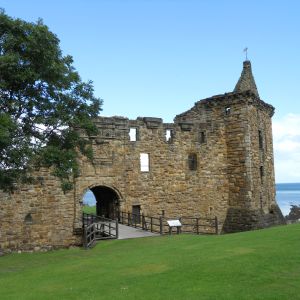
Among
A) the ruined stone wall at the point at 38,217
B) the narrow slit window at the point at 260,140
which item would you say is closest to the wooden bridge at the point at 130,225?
the ruined stone wall at the point at 38,217

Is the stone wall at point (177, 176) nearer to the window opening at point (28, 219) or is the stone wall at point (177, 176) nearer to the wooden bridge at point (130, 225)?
the window opening at point (28, 219)

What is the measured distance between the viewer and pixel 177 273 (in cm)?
1195

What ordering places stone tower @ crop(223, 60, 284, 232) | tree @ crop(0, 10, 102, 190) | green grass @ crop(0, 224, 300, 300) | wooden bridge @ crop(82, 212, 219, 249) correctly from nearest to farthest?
green grass @ crop(0, 224, 300, 300)
tree @ crop(0, 10, 102, 190)
wooden bridge @ crop(82, 212, 219, 249)
stone tower @ crop(223, 60, 284, 232)

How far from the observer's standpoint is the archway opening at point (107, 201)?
2613 cm

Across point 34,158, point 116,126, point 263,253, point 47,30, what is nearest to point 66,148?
point 34,158

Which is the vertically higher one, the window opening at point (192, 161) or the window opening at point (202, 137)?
the window opening at point (202, 137)

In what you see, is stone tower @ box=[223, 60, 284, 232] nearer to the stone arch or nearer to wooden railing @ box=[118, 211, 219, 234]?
wooden railing @ box=[118, 211, 219, 234]

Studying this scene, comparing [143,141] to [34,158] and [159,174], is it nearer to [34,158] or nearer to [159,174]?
[159,174]

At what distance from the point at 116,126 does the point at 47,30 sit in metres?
11.7

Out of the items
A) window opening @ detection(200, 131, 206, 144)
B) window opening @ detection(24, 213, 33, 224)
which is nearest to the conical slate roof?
window opening @ detection(200, 131, 206, 144)

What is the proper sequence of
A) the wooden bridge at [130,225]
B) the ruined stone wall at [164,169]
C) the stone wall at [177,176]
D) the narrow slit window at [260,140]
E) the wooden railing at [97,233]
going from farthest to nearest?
the narrow slit window at [260,140], the ruined stone wall at [164,169], the stone wall at [177,176], the wooden bridge at [130,225], the wooden railing at [97,233]

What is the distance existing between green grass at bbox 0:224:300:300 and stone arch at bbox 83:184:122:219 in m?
7.61

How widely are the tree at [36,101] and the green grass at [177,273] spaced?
331cm

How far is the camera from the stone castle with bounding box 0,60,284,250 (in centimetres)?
2191
